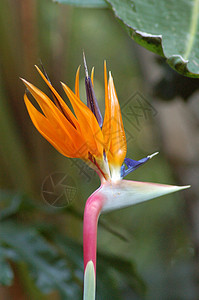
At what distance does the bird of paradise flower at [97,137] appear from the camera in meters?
0.41

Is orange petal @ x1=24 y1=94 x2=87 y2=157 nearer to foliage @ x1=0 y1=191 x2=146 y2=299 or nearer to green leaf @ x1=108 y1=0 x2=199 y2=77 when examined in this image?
green leaf @ x1=108 y1=0 x2=199 y2=77

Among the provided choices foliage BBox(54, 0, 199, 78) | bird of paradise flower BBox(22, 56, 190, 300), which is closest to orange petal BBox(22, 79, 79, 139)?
bird of paradise flower BBox(22, 56, 190, 300)

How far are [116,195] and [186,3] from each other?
37 centimetres

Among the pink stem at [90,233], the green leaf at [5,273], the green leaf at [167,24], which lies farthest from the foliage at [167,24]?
the green leaf at [5,273]

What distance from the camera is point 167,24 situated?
581 mm

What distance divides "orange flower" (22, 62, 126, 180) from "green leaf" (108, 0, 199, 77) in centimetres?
11

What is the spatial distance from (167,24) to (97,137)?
0.26 m

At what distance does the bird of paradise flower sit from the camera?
407 mm

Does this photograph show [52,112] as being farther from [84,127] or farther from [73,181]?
[73,181]

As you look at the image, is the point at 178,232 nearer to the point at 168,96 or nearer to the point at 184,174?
the point at 184,174

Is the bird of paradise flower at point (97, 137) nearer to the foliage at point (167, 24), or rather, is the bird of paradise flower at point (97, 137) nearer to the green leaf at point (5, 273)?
the foliage at point (167, 24)

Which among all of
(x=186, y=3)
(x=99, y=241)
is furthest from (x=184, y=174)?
(x=99, y=241)

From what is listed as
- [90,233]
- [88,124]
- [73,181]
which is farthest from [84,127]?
[73,181]

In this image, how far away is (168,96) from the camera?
2.78 feet
